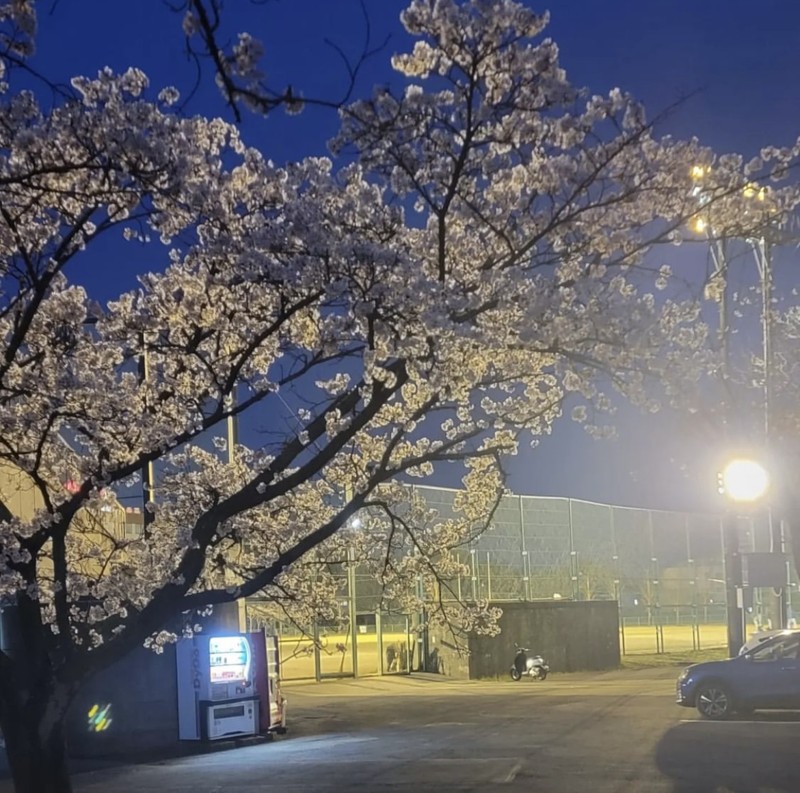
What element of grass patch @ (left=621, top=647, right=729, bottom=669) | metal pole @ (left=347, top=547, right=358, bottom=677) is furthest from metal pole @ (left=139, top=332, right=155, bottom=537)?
grass patch @ (left=621, top=647, right=729, bottom=669)

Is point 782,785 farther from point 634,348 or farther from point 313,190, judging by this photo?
point 313,190

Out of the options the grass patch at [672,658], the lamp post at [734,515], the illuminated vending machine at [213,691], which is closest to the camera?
the lamp post at [734,515]

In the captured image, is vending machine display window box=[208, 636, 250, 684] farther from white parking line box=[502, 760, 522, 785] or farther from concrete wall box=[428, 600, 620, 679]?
concrete wall box=[428, 600, 620, 679]

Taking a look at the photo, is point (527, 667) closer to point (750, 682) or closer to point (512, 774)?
point (750, 682)

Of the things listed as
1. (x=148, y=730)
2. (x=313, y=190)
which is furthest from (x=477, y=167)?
(x=148, y=730)

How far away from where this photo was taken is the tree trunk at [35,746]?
878cm

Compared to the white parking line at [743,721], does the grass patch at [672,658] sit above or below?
below

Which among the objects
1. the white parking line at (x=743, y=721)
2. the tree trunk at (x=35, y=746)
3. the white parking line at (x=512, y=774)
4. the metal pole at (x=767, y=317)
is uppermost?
the metal pole at (x=767, y=317)

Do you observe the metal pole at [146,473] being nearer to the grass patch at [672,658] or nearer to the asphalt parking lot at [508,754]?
the asphalt parking lot at [508,754]

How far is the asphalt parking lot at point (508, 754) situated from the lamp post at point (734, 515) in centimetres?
218

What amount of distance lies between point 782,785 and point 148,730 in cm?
1221

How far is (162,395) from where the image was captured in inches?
444

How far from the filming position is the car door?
20078 mm

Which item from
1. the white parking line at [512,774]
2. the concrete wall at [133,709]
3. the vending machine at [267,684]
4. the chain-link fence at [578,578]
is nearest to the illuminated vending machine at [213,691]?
the concrete wall at [133,709]
